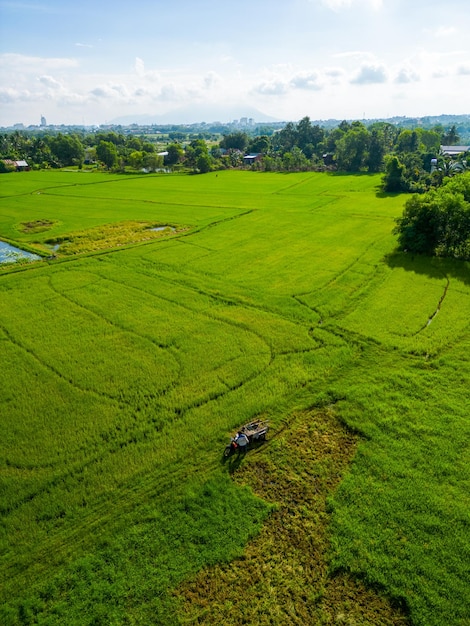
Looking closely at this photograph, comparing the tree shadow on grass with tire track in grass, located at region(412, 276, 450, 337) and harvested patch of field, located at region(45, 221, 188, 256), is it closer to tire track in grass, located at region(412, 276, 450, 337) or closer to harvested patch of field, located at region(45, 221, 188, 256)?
tire track in grass, located at region(412, 276, 450, 337)

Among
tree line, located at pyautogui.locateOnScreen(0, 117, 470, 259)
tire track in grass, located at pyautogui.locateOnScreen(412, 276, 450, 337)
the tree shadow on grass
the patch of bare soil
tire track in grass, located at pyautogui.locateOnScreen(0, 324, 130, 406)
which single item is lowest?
the patch of bare soil

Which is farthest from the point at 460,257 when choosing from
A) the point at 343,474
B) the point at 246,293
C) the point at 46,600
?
the point at 46,600

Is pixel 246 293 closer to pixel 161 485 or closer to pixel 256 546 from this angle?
pixel 161 485

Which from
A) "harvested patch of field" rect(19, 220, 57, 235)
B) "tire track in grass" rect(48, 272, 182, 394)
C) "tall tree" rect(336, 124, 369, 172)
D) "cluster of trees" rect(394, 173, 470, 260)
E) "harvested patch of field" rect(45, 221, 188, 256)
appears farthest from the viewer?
"tall tree" rect(336, 124, 369, 172)

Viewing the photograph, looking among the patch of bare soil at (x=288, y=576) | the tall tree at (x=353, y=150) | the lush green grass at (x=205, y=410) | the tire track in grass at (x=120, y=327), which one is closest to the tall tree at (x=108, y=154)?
the tall tree at (x=353, y=150)

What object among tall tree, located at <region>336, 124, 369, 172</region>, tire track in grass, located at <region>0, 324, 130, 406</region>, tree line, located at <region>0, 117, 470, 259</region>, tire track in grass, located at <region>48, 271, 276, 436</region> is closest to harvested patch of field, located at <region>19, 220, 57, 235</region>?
tire track in grass, located at <region>0, 324, 130, 406</region>

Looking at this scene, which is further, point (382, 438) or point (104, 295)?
point (104, 295)

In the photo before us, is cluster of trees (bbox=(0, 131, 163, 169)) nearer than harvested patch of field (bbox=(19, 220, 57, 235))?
No

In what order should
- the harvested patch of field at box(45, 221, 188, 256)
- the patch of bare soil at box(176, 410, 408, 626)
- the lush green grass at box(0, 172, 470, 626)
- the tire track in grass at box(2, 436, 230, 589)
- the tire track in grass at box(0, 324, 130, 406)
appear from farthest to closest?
the harvested patch of field at box(45, 221, 188, 256) < the tire track in grass at box(0, 324, 130, 406) < the tire track in grass at box(2, 436, 230, 589) < the lush green grass at box(0, 172, 470, 626) < the patch of bare soil at box(176, 410, 408, 626)

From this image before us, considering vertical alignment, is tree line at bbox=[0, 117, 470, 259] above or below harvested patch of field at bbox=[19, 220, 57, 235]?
above
